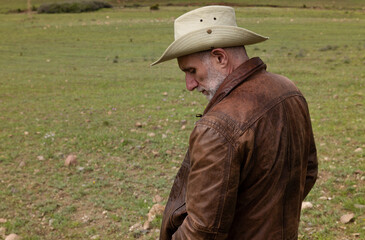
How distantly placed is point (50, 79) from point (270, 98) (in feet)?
43.6

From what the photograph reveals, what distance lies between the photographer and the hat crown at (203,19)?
2137 millimetres

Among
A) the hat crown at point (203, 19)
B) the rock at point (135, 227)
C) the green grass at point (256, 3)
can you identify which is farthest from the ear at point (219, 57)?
the green grass at point (256, 3)

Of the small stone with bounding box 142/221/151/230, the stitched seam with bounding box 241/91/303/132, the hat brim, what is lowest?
the small stone with bounding box 142/221/151/230

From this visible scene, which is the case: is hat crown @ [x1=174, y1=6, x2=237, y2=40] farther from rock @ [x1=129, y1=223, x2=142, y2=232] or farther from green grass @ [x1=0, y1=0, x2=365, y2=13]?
green grass @ [x1=0, y1=0, x2=365, y2=13]

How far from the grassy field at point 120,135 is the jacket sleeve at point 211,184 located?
2.75 m

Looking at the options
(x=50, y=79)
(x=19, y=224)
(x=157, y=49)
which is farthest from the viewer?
(x=157, y=49)

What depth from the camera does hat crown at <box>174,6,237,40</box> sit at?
7.01 feet

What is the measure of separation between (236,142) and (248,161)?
4.4 inches

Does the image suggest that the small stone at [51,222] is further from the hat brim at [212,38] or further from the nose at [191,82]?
the hat brim at [212,38]

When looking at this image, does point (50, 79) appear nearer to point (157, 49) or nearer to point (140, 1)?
point (157, 49)

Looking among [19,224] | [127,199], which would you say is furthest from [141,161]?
[19,224]

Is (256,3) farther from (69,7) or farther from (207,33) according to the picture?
(207,33)

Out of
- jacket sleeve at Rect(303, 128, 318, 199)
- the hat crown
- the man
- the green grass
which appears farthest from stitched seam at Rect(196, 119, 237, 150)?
the green grass

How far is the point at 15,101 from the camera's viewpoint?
1118 centimetres
